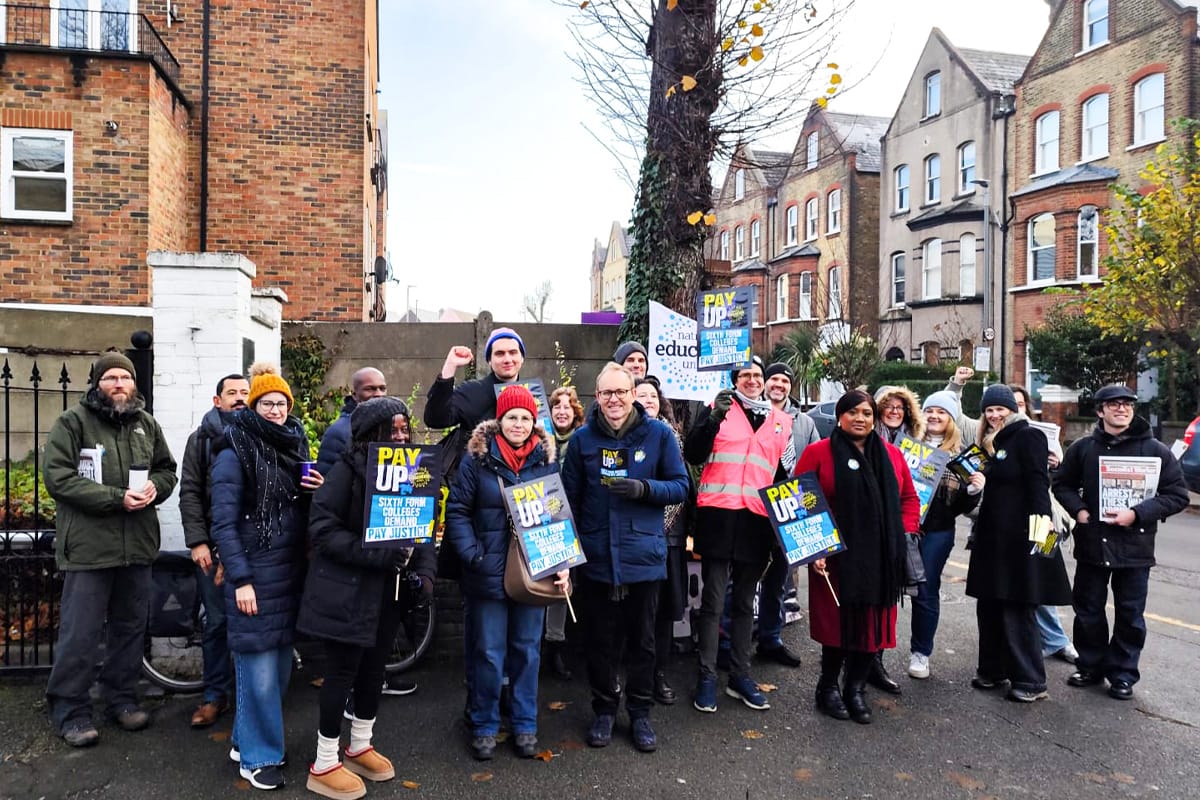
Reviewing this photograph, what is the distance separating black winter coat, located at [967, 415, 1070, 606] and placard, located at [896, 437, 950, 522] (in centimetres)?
30

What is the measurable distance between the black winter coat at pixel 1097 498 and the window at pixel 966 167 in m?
26.7

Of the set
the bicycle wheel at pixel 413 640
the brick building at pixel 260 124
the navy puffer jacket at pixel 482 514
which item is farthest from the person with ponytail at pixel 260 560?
the brick building at pixel 260 124

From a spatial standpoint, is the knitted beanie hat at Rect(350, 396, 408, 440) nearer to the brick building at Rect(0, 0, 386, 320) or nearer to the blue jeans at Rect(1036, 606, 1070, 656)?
the blue jeans at Rect(1036, 606, 1070, 656)

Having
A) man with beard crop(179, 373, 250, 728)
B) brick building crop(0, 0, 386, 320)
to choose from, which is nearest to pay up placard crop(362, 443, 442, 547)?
man with beard crop(179, 373, 250, 728)

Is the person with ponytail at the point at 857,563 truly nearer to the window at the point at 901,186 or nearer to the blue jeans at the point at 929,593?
the blue jeans at the point at 929,593

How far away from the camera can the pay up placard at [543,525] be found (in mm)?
4180

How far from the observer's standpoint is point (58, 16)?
508 inches

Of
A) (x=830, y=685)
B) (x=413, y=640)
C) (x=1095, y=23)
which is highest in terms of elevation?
(x=1095, y=23)

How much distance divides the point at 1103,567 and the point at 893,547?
Result: 5.39 ft

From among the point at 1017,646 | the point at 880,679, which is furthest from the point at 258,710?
the point at 1017,646

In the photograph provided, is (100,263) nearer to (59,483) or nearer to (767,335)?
(59,483)

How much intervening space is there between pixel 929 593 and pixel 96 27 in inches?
561

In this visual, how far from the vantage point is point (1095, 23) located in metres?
25.2

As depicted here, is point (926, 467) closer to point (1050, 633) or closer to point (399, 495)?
point (1050, 633)
